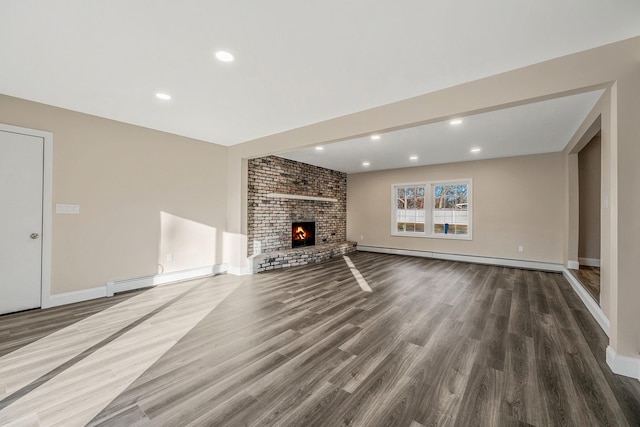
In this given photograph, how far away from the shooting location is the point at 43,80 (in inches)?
107

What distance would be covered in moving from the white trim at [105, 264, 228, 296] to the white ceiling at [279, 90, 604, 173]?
2990 mm

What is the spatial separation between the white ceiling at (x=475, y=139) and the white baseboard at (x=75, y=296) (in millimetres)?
4165

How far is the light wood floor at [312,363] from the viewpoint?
1.63 m

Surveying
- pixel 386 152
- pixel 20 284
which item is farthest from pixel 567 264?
pixel 20 284

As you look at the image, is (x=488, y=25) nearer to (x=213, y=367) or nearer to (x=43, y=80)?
(x=213, y=367)

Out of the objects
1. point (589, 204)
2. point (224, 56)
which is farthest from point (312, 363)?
point (589, 204)

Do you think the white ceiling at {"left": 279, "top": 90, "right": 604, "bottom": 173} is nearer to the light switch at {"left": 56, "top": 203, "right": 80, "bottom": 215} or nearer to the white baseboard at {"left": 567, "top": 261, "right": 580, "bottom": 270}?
the white baseboard at {"left": 567, "top": 261, "right": 580, "bottom": 270}

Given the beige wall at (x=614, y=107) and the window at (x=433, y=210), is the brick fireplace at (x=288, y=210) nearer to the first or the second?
the window at (x=433, y=210)

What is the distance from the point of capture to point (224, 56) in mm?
2258

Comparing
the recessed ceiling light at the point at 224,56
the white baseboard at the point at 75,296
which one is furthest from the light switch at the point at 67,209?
the recessed ceiling light at the point at 224,56

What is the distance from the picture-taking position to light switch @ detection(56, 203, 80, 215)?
3439mm

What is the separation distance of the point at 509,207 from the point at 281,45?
21.1 feet

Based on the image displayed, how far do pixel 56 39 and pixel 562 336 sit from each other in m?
5.35

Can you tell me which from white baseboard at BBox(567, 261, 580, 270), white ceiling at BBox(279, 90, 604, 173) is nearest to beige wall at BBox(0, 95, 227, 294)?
white ceiling at BBox(279, 90, 604, 173)
